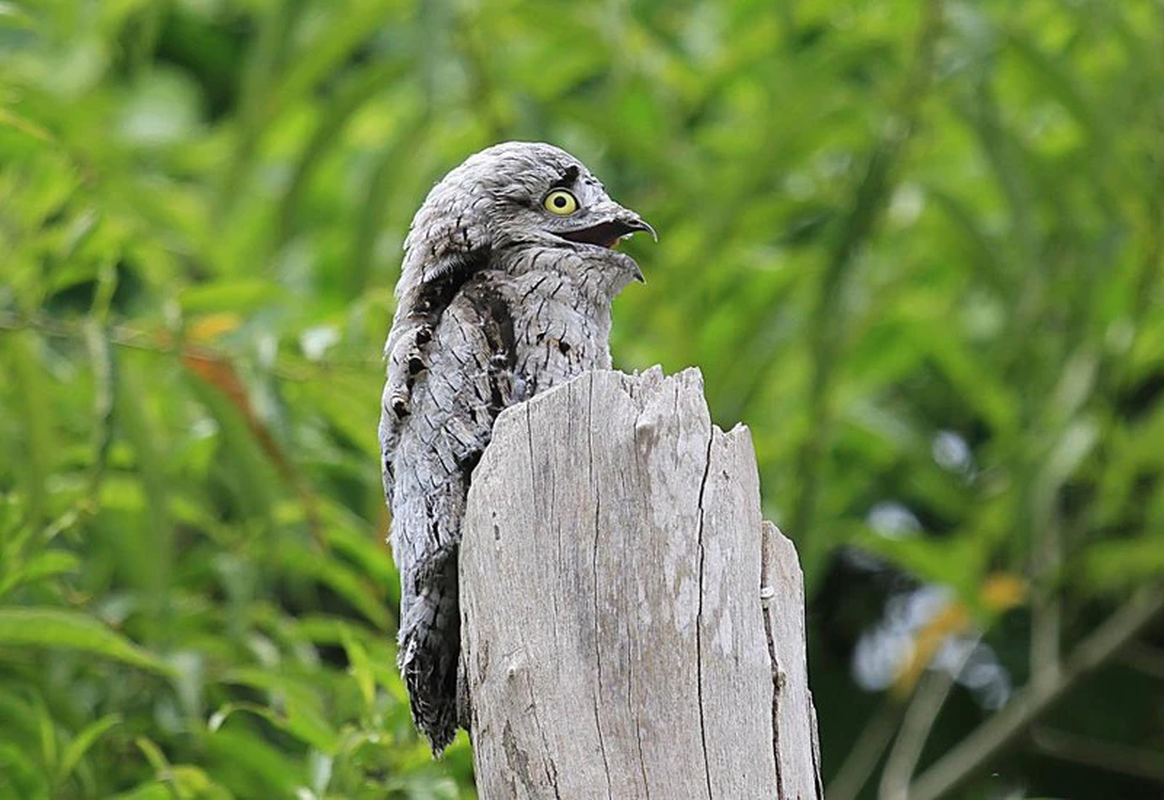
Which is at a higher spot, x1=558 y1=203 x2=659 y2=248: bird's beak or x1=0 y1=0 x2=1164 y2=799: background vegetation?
x1=558 y1=203 x2=659 y2=248: bird's beak

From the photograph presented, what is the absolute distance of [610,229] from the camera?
2637 mm

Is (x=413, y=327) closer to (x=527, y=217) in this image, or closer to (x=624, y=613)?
(x=527, y=217)

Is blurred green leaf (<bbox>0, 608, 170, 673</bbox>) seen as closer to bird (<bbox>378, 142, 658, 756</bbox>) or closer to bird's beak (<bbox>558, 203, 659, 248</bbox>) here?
bird (<bbox>378, 142, 658, 756</bbox>)

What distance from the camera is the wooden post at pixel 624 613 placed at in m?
2.26

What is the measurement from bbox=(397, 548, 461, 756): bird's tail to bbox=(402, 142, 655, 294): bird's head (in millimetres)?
504

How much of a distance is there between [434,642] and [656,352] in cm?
264

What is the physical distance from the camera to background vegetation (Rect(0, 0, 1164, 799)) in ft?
13.2

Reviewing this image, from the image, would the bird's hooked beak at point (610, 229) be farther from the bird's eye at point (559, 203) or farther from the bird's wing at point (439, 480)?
the bird's wing at point (439, 480)

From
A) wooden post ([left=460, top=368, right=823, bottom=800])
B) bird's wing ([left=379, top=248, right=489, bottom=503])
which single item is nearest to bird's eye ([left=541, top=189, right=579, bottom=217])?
bird's wing ([left=379, top=248, right=489, bottom=503])

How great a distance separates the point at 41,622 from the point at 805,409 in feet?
7.99

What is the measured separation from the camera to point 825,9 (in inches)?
201

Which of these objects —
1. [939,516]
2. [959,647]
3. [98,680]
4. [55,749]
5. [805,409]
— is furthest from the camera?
[939,516]

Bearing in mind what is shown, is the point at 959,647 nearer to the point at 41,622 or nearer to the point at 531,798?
the point at 41,622

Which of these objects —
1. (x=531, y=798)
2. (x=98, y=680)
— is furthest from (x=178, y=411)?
(x=531, y=798)
